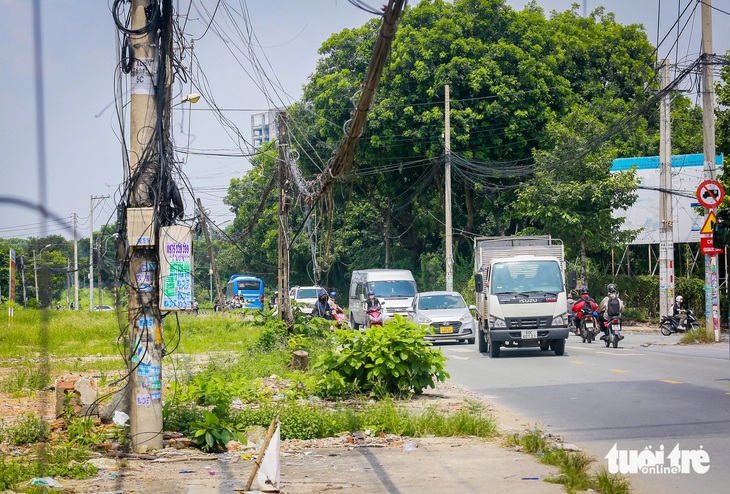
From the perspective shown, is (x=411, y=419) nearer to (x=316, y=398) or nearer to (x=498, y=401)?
(x=316, y=398)

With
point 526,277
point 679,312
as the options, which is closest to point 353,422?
point 526,277

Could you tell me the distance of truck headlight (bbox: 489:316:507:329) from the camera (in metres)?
19.3

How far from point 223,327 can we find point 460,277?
46.1ft

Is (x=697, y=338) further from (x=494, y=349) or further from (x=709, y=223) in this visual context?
(x=494, y=349)

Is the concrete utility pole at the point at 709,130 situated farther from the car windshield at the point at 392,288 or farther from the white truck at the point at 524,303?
the car windshield at the point at 392,288

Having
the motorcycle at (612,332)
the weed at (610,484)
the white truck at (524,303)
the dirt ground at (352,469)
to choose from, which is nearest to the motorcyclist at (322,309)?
the white truck at (524,303)

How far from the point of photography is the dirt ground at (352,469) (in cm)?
698

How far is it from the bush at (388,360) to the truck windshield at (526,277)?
7.99 metres

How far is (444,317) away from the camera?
24734mm

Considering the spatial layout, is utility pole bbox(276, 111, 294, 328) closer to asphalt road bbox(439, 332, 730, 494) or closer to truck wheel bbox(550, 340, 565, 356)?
asphalt road bbox(439, 332, 730, 494)

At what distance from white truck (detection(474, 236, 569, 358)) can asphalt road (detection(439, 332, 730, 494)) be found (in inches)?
19.5

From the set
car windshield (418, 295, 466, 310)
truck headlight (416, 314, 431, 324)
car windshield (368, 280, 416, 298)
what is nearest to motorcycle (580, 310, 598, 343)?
car windshield (418, 295, 466, 310)

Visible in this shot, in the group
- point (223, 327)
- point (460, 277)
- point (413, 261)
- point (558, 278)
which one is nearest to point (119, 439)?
point (558, 278)

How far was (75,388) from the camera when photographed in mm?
10000
